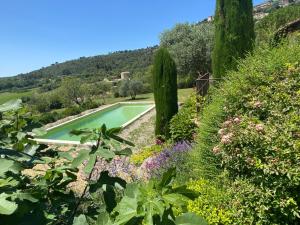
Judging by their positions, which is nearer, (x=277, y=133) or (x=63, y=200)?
(x=63, y=200)

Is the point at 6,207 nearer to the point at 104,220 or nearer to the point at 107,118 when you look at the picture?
Answer: the point at 104,220

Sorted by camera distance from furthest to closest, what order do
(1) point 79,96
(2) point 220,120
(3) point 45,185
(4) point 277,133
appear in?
Result: (1) point 79,96 < (2) point 220,120 < (4) point 277,133 < (3) point 45,185

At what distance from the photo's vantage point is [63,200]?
4.66 feet

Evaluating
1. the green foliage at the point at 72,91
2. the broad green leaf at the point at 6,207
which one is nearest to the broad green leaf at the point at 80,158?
the broad green leaf at the point at 6,207

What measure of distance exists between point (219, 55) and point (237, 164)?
832 cm

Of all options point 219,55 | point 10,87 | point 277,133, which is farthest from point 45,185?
point 10,87

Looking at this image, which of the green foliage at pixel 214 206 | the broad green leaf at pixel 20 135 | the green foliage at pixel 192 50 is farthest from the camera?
the green foliage at pixel 192 50

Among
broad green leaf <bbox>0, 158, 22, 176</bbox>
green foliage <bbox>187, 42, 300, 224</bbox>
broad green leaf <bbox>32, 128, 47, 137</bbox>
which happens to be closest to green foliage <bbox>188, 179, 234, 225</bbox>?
green foliage <bbox>187, 42, 300, 224</bbox>

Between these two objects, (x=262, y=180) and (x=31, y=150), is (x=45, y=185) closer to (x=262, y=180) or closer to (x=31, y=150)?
(x=31, y=150)

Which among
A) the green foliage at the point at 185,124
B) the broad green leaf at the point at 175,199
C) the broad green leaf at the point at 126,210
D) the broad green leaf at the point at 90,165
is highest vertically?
the broad green leaf at the point at 90,165

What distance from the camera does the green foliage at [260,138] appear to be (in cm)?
371

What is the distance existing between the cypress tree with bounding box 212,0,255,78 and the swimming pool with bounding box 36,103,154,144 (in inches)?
254

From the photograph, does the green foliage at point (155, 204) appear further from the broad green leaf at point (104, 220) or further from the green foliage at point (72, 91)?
the green foliage at point (72, 91)

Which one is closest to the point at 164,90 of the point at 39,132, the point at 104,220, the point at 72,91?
the point at 39,132
